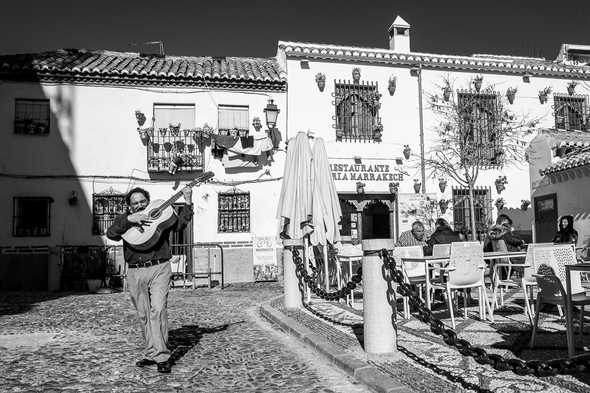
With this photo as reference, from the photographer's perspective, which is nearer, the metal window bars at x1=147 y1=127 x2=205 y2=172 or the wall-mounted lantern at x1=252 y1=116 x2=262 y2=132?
the metal window bars at x1=147 y1=127 x2=205 y2=172

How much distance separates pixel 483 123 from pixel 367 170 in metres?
4.60

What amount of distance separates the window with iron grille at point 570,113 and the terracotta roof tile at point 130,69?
998 cm

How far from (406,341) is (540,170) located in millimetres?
11506

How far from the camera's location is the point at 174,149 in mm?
16703

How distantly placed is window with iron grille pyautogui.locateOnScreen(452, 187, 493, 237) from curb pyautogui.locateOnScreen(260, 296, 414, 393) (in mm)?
11939

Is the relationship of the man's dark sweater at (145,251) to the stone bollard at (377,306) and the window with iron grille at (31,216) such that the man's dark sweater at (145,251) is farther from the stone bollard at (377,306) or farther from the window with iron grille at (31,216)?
the window with iron grille at (31,216)

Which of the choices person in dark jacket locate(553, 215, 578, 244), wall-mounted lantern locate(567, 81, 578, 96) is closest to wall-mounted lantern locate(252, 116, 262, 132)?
person in dark jacket locate(553, 215, 578, 244)

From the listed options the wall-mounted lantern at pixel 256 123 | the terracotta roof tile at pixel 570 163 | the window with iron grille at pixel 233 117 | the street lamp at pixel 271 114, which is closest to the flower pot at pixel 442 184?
the terracotta roof tile at pixel 570 163

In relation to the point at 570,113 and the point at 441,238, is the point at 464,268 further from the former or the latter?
the point at 570,113

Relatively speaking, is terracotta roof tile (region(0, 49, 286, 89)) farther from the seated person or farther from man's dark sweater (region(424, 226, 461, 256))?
man's dark sweater (region(424, 226, 461, 256))

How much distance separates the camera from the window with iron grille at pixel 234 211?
17.0 metres

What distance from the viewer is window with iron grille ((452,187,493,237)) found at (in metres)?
18.2

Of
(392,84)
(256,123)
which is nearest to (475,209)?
(392,84)

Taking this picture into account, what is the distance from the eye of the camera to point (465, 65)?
744 inches
